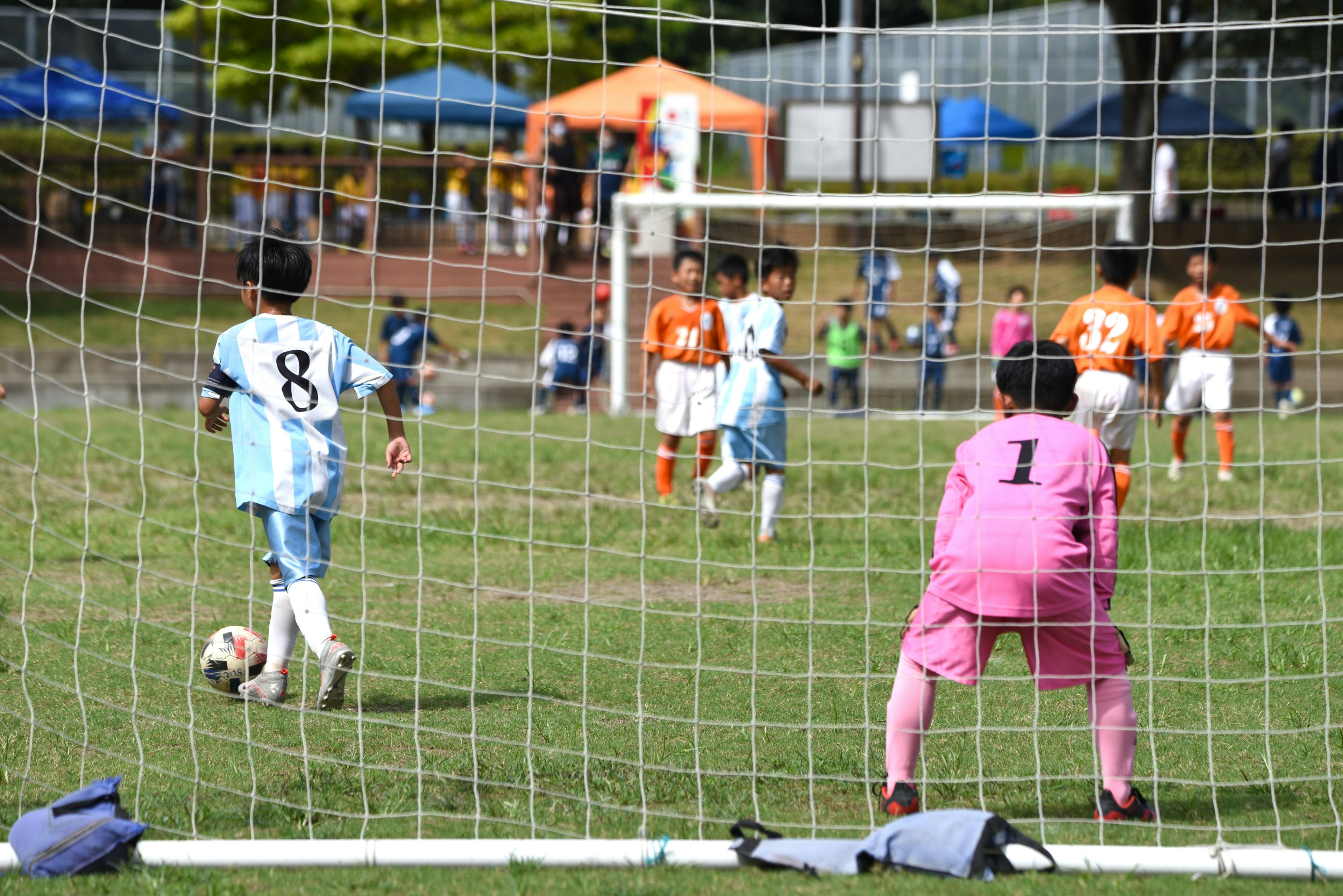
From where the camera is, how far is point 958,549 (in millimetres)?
3498

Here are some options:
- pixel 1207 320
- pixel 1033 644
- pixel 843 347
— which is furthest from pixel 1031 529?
pixel 843 347

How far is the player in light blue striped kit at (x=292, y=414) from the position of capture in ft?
14.1

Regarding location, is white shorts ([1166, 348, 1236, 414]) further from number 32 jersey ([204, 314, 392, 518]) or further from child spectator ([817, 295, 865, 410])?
number 32 jersey ([204, 314, 392, 518])

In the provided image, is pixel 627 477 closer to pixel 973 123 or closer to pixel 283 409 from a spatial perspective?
pixel 283 409

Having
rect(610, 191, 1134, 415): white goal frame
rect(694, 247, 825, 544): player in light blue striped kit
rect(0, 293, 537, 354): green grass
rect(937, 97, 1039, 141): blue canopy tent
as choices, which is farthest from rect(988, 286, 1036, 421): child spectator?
rect(937, 97, 1039, 141): blue canopy tent

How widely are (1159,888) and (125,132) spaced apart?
30916mm

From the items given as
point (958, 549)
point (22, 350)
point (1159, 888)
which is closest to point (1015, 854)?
point (1159, 888)

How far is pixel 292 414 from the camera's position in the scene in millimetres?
4324

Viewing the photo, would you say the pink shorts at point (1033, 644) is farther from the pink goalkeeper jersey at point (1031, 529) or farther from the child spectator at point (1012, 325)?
the child spectator at point (1012, 325)

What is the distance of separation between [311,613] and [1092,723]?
239cm

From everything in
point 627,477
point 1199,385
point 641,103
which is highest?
point 641,103

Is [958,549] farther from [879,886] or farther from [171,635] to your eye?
[171,635]

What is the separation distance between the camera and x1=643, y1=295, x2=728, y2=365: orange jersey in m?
8.96

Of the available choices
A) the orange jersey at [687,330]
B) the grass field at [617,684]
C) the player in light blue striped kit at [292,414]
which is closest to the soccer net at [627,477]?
the grass field at [617,684]
